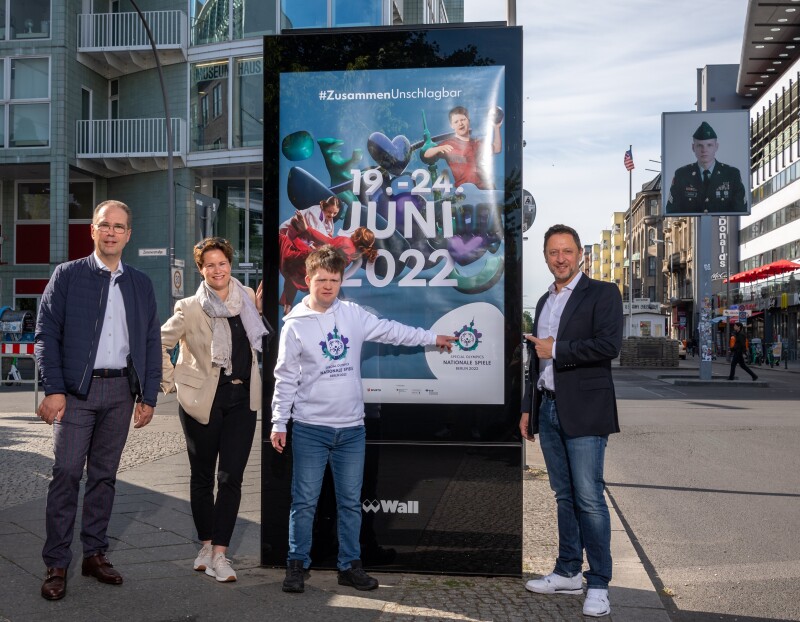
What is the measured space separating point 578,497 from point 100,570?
2.48 metres

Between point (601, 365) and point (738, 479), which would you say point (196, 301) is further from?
point (738, 479)

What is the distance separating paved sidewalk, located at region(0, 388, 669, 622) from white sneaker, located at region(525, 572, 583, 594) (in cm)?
5

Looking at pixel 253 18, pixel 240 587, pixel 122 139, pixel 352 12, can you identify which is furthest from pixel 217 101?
pixel 240 587

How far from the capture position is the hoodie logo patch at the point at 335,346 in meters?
4.86

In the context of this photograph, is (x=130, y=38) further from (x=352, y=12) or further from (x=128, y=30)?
(x=352, y=12)

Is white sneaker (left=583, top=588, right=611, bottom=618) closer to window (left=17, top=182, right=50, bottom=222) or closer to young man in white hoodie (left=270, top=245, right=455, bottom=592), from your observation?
young man in white hoodie (left=270, top=245, right=455, bottom=592)

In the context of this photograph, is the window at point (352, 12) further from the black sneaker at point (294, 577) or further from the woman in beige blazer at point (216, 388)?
the black sneaker at point (294, 577)

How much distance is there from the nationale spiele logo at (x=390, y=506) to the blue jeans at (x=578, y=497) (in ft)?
2.52

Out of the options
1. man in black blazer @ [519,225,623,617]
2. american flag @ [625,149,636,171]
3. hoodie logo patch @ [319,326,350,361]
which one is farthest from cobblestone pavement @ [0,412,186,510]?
american flag @ [625,149,636,171]

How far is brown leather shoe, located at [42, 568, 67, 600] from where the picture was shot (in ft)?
15.0

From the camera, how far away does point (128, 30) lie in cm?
2862

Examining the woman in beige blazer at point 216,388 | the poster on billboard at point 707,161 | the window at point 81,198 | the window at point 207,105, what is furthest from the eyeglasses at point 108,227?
the window at point 81,198

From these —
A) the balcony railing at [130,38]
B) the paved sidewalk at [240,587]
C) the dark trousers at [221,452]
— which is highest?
the balcony railing at [130,38]

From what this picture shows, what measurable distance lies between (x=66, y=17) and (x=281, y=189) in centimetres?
2592
